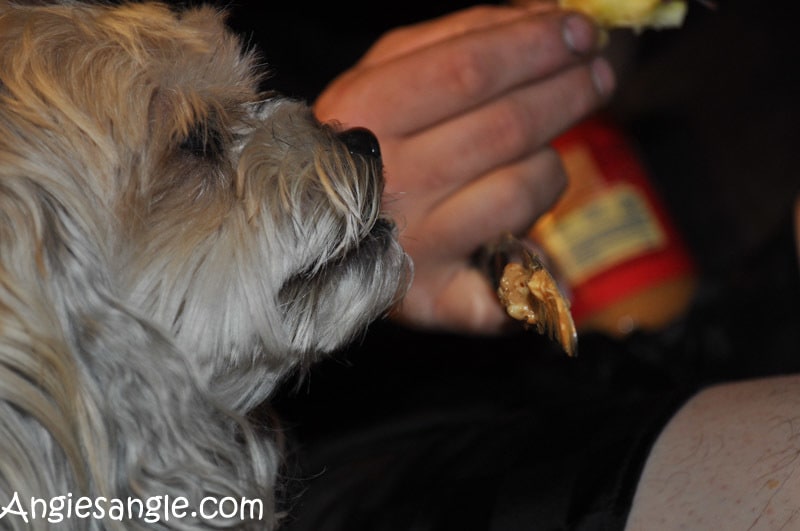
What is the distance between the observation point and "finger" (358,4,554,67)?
1843 millimetres

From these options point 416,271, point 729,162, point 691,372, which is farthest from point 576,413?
point 729,162

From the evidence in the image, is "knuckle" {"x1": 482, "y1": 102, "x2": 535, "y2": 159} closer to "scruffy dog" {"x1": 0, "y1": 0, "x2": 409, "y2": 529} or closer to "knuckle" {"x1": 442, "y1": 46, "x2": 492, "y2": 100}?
"knuckle" {"x1": 442, "y1": 46, "x2": 492, "y2": 100}

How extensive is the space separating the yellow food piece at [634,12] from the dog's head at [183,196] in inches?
24.4

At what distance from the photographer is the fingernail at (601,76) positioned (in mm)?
1850

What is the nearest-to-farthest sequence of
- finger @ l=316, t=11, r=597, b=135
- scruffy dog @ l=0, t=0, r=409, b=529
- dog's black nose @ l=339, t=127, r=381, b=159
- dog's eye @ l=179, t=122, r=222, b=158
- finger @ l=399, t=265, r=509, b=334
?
1. scruffy dog @ l=0, t=0, r=409, b=529
2. dog's eye @ l=179, t=122, r=222, b=158
3. dog's black nose @ l=339, t=127, r=381, b=159
4. finger @ l=316, t=11, r=597, b=135
5. finger @ l=399, t=265, r=509, b=334

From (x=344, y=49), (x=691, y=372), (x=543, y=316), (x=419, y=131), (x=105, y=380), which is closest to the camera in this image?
(x=105, y=380)

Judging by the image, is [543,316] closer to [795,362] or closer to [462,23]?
[462,23]

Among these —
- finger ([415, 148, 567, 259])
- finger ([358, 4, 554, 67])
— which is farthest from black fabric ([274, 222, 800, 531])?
finger ([358, 4, 554, 67])

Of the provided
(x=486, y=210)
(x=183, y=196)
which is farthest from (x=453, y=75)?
(x=183, y=196)

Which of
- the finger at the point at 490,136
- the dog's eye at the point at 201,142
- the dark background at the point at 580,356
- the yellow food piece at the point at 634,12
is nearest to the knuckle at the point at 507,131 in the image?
the finger at the point at 490,136

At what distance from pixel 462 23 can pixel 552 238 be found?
2.55 feet

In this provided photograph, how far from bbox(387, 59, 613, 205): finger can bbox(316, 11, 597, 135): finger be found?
0.09 ft

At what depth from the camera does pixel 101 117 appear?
1.22 meters

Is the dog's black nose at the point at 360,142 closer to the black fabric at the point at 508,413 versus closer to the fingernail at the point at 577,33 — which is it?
the black fabric at the point at 508,413
